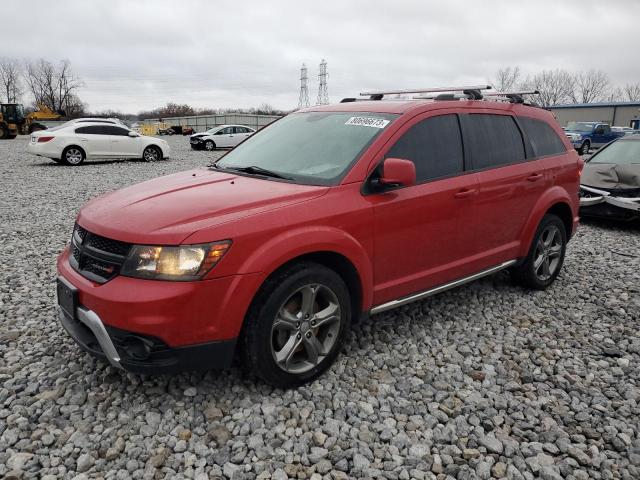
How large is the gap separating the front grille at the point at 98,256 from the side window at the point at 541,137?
3.67 m

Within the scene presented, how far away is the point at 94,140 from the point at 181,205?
1607cm

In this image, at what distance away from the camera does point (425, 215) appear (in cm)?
359

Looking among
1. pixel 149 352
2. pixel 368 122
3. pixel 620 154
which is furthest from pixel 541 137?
pixel 620 154

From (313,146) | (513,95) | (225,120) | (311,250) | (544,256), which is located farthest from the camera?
(225,120)

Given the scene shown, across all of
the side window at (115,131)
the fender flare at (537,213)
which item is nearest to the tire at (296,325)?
the fender flare at (537,213)

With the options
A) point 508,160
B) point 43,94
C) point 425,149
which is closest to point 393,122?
point 425,149

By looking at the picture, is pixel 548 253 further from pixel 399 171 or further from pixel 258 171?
pixel 258 171

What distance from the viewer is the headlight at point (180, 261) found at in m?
2.63

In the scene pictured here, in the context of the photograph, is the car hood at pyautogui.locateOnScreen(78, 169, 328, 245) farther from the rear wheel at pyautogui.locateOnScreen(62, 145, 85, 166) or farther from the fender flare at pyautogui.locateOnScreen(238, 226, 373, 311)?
the rear wheel at pyautogui.locateOnScreen(62, 145, 85, 166)

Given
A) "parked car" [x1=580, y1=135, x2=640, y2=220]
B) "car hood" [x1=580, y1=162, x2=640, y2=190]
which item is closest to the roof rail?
"parked car" [x1=580, y1=135, x2=640, y2=220]

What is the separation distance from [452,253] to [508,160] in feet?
3.60

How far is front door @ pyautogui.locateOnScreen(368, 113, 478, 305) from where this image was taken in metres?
3.42

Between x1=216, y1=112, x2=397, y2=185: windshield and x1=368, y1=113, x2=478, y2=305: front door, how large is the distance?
9.1 inches

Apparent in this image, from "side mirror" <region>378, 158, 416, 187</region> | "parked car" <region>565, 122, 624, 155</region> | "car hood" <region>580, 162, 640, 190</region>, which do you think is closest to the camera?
"side mirror" <region>378, 158, 416, 187</region>
